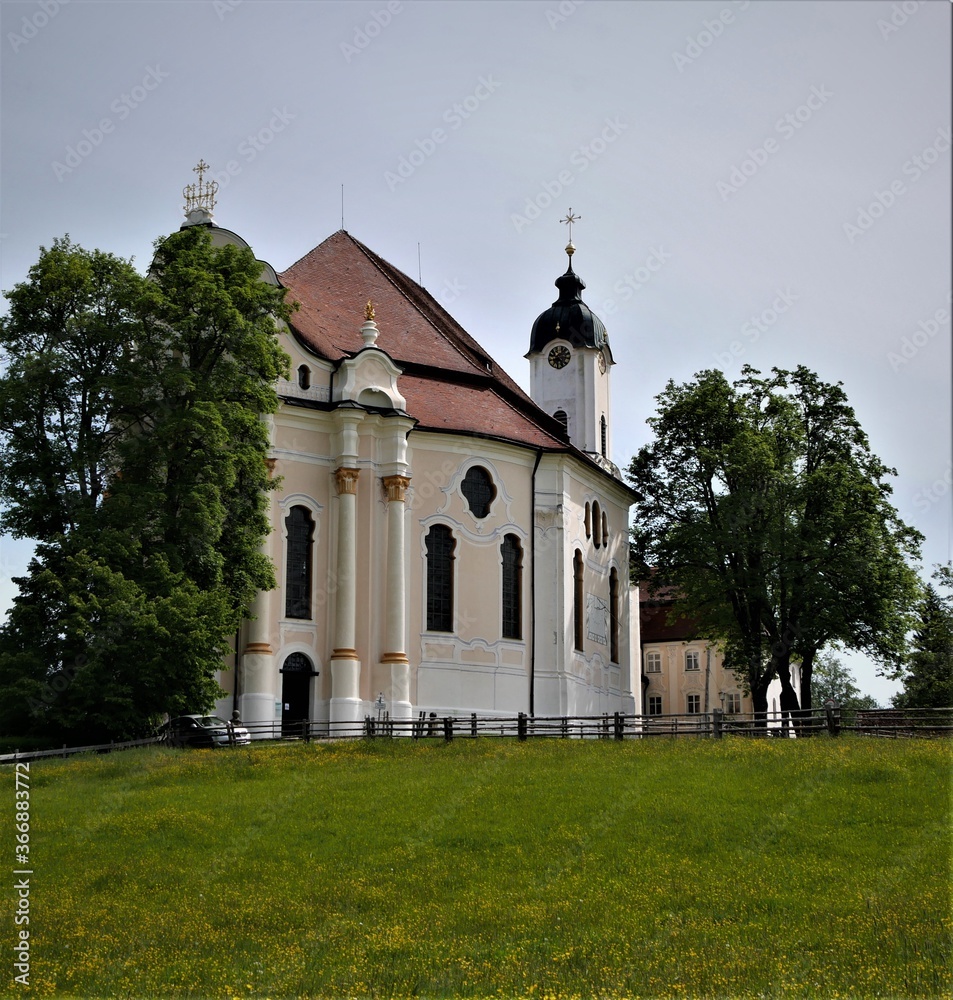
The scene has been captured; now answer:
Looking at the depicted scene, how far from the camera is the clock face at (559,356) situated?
183 ft

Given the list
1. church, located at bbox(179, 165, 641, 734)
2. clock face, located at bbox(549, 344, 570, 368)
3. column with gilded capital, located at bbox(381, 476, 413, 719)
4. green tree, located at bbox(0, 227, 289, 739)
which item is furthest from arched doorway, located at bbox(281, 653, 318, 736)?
clock face, located at bbox(549, 344, 570, 368)

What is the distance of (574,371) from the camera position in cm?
5553

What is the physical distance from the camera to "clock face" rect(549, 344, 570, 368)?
55.9 m

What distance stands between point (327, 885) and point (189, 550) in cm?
1591

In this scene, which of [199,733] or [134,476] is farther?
[134,476]

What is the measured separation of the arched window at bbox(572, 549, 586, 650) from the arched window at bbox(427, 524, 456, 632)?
203 inches

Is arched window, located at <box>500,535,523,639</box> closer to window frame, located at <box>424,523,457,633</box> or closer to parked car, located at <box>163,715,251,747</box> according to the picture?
window frame, located at <box>424,523,457,633</box>

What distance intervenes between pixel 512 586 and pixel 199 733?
42.6ft

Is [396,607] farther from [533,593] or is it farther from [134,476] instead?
[134,476]

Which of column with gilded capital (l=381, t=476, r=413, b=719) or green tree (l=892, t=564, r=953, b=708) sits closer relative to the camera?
column with gilded capital (l=381, t=476, r=413, b=719)

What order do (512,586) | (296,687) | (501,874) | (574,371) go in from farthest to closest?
(574,371), (512,586), (296,687), (501,874)

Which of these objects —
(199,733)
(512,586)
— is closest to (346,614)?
(512,586)

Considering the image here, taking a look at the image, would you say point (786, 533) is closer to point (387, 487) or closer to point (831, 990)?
point (387, 487)

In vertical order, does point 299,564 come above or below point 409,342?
below
